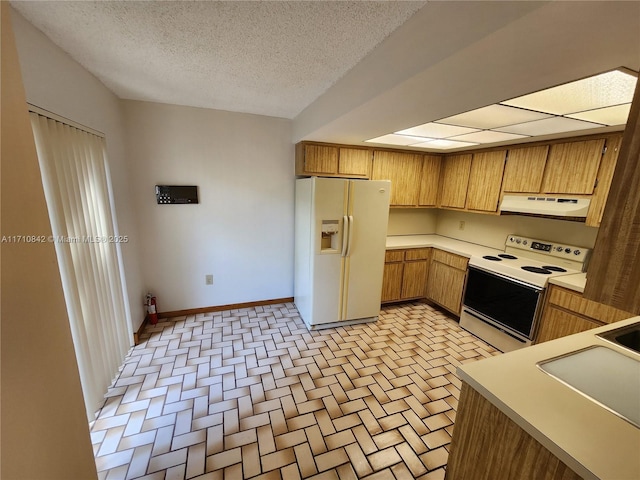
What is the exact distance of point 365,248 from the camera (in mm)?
2992

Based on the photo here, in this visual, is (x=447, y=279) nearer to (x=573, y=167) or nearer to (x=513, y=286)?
(x=513, y=286)

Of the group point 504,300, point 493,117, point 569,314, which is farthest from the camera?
point 504,300

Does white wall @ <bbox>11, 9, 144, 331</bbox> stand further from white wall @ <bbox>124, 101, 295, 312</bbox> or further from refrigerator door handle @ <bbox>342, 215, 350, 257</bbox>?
refrigerator door handle @ <bbox>342, 215, 350, 257</bbox>

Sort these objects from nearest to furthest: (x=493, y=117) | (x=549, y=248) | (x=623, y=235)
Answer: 1. (x=623, y=235)
2. (x=493, y=117)
3. (x=549, y=248)

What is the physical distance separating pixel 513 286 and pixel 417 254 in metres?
1.19

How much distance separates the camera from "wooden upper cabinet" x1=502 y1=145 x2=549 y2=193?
2.50 meters

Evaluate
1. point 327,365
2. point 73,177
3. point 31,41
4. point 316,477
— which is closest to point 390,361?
point 327,365

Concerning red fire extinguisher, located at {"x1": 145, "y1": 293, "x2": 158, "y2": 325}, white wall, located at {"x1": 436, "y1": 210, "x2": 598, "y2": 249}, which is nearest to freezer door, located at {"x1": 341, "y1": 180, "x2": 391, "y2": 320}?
white wall, located at {"x1": 436, "y1": 210, "x2": 598, "y2": 249}

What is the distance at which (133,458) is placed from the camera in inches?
60.5

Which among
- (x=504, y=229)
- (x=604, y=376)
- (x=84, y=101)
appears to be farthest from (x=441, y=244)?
(x=84, y=101)

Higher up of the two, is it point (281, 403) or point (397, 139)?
point (397, 139)

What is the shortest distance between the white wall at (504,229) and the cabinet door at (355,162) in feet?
5.49

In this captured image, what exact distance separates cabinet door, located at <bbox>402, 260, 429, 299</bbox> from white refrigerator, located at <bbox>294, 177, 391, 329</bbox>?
1.93 feet

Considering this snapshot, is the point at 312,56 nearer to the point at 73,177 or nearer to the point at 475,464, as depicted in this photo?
the point at 73,177
